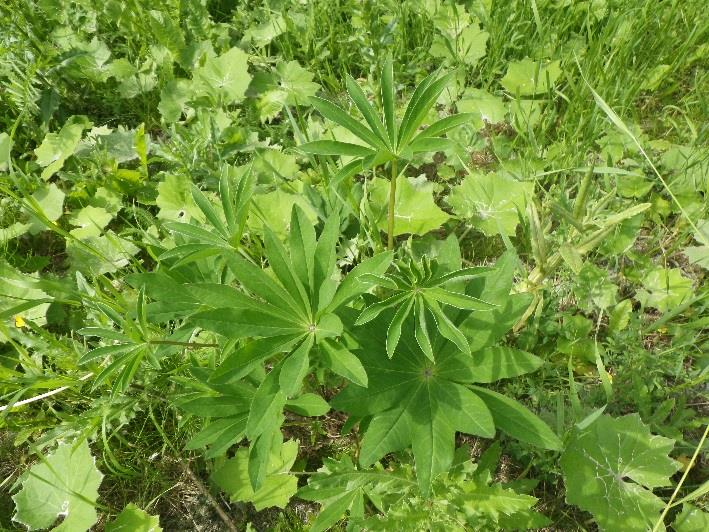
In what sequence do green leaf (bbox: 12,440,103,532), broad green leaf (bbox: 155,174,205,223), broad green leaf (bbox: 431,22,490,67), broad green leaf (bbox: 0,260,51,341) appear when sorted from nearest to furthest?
green leaf (bbox: 12,440,103,532), broad green leaf (bbox: 0,260,51,341), broad green leaf (bbox: 155,174,205,223), broad green leaf (bbox: 431,22,490,67)

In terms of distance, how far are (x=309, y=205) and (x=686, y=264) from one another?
168 centimetres

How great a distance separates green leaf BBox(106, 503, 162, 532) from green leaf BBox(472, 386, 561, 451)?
1229mm

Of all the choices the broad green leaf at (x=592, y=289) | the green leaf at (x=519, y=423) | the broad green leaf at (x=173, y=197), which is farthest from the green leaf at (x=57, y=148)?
the broad green leaf at (x=592, y=289)

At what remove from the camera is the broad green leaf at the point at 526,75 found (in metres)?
2.82

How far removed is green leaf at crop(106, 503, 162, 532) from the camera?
1998 millimetres

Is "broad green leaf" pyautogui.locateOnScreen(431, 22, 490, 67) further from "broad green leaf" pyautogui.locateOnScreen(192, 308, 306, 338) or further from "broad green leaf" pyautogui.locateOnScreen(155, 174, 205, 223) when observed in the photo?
"broad green leaf" pyautogui.locateOnScreen(192, 308, 306, 338)

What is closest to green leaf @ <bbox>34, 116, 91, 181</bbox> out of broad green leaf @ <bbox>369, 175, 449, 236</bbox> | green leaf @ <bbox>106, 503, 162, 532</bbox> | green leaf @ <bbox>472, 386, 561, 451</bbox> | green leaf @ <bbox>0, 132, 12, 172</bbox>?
green leaf @ <bbox>0, 132, 12, 172</bbox>

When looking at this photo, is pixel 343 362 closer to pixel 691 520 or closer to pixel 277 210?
pixel 277 210

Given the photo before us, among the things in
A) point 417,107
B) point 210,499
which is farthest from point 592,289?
point 210,499

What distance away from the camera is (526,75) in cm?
284

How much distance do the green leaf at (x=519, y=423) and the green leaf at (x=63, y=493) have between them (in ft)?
4.48

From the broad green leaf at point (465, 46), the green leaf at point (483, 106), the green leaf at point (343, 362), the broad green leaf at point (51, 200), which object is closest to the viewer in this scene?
the green leaf at point (343, 362)

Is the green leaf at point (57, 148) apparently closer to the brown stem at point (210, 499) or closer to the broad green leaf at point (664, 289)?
the brown stem at point (210, 499)

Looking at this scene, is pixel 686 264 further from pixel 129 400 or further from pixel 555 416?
Answer: pixel 129 400
